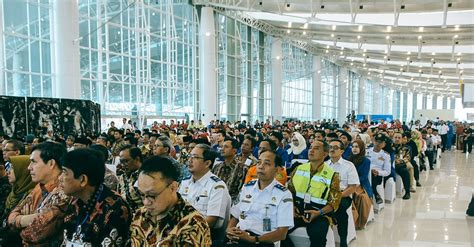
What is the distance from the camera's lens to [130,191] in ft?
11.5

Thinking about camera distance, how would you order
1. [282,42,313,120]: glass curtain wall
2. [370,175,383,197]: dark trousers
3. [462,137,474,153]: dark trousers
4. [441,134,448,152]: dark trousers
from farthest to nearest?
[282,42,313,120]: glass curtain wall < [441,134,448,152]: dark trousers < [462,137,474,153]: dark trousers < [370,175,383,197]: dark trousers

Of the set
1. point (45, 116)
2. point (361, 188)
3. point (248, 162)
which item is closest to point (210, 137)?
point (45, 116)

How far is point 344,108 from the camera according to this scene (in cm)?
3872

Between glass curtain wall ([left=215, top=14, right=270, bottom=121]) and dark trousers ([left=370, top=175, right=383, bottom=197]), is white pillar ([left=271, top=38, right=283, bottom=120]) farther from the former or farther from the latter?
dark trousers ([left=370, top=175, right=383, bottom=197])

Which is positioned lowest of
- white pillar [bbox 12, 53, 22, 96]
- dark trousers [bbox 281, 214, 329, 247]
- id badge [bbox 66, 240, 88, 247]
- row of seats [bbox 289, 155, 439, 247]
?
row of seats [bbox 289, 155, 439, 247]

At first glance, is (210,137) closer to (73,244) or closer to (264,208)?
(264,208)

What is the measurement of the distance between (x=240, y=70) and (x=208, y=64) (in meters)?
4.43

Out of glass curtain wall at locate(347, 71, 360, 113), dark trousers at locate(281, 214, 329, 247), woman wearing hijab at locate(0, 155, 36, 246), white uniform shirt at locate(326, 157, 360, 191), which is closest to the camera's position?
woman wearing hijab at locate(0, 155, 36, 246)

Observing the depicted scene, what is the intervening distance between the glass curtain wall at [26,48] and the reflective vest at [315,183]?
33.3ft

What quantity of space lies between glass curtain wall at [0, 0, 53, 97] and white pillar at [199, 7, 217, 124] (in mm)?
7930

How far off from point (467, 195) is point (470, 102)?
76.0 feet

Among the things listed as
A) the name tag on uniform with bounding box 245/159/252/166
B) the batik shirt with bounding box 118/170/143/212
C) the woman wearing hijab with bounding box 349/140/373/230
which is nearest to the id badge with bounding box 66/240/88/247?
the batik shirt with bounding box 118/170/143/212

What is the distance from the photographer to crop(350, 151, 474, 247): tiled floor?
17.0 feet

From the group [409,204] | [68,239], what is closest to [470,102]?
[409,204]
